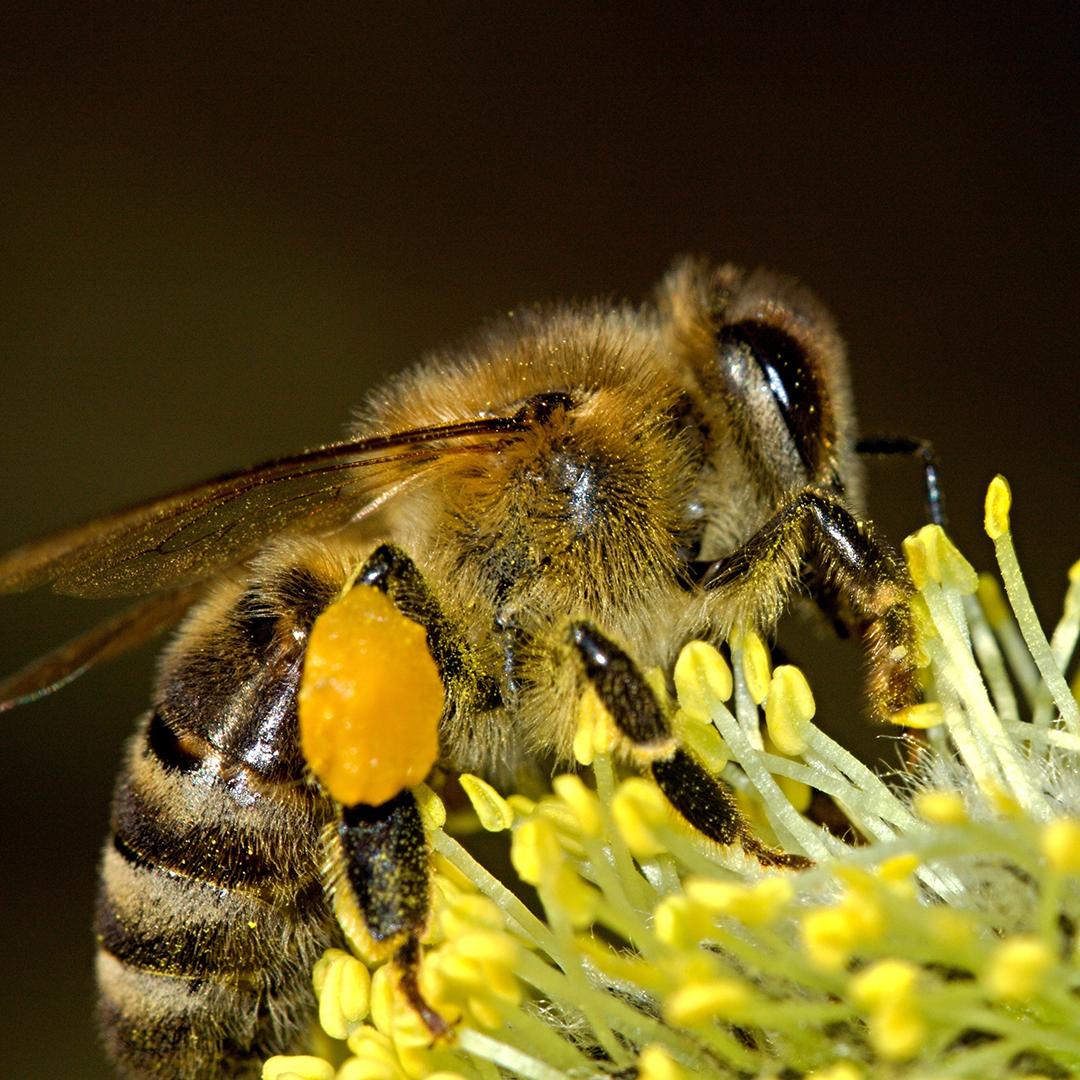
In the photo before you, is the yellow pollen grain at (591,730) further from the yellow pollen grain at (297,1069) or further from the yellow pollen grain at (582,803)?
the yellow pollen grain at (297,1069)

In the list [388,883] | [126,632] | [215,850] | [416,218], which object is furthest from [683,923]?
[416,218]

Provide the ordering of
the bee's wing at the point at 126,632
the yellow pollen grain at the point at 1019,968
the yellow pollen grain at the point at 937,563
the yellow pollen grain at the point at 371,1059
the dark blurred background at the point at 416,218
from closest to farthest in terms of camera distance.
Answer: the yellow pollen grain at the point at 1019,968 < the yellow pollen grain at the point at 371,1059 < the yellow pollen grain at the point at 937,563 < the bee's wing at the point at 126,632 < the dark blurred background at the point at 416,218

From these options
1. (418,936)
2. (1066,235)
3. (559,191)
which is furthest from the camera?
(559,191)

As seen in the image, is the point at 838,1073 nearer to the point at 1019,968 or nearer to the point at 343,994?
the point at 1019,968

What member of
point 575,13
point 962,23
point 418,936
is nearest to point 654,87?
point 575,13


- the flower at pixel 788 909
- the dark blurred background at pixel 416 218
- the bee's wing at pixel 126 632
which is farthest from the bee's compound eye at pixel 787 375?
the dark blurred background at pixel 416 218

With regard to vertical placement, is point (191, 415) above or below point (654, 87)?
below

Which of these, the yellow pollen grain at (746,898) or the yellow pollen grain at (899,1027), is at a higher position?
the yellow pollen grain at (746,898)

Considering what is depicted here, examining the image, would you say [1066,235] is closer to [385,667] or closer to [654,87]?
[654,87]
